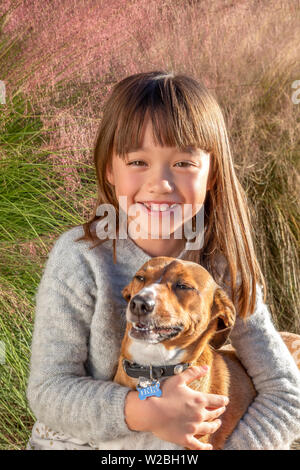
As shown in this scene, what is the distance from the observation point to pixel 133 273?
1.27m

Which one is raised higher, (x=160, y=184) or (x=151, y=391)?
(x=160, y=184)

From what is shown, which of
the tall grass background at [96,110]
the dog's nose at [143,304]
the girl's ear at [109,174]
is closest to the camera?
the dog's nose at [143,304]

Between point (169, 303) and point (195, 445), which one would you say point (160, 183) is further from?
point (195, 445)

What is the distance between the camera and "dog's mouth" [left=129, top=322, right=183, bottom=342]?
1.03 metres

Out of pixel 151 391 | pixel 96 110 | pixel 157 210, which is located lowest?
pixel 151 391

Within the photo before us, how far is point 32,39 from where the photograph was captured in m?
2.27

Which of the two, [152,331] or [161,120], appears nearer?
[152,331]

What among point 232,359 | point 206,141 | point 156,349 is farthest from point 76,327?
point 206,141

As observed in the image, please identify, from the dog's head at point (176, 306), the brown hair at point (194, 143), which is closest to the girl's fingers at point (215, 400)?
the dog's head at point (176, 306)

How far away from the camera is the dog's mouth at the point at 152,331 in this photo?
3.39 ft

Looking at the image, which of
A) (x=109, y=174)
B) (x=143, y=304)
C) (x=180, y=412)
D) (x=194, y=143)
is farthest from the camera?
(x=109, y=174)

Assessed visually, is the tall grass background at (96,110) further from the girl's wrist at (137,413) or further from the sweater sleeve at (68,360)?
the girl's wrist at (137,413)

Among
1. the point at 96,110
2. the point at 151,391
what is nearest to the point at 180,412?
the point at 151,391

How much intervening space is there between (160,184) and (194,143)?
4.7 inches
